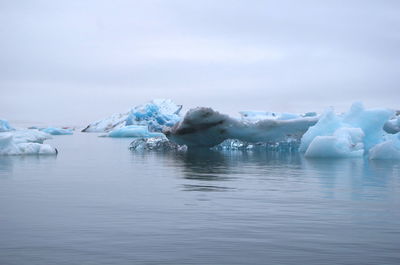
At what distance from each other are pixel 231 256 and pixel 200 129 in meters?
19.1

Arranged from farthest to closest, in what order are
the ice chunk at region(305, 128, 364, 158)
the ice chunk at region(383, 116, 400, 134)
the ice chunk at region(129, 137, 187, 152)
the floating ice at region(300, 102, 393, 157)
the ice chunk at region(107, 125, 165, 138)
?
the ice chunk at region(107, 125, 165, 138) < the ice chunk at region(129, 137, 187, 152) < the ice chunk at region(383, 116, 400, 134) < the floating ice at region(300, 102, 393, 157) < the ice chunk at region(305, 128, 364, 158)

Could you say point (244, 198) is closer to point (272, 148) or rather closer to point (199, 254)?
point (199, 254)

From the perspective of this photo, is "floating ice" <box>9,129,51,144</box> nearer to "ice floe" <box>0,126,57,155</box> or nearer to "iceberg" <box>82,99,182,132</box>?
"ice floe" <box>0,126,57,155</box>

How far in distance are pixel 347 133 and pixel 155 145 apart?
1075cm

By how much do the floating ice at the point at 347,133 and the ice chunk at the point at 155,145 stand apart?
7491mm

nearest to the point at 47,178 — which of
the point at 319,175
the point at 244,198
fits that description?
the point at 244,198

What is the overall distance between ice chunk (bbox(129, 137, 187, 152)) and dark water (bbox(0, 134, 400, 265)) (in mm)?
15770

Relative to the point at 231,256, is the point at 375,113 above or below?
above

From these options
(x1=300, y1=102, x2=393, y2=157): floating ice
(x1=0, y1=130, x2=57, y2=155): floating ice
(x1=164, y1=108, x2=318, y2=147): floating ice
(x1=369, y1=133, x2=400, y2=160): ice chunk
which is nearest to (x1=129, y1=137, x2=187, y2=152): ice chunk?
(x1=164, y1=108, x2=318, y2=147): floating ice

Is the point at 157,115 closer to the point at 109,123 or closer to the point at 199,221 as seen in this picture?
the point at 109,123

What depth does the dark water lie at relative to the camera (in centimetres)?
486

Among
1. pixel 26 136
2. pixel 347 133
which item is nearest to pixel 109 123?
pixel 26 136

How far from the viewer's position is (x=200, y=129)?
23.9 metres

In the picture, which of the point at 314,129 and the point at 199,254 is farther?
the point at 314,129
